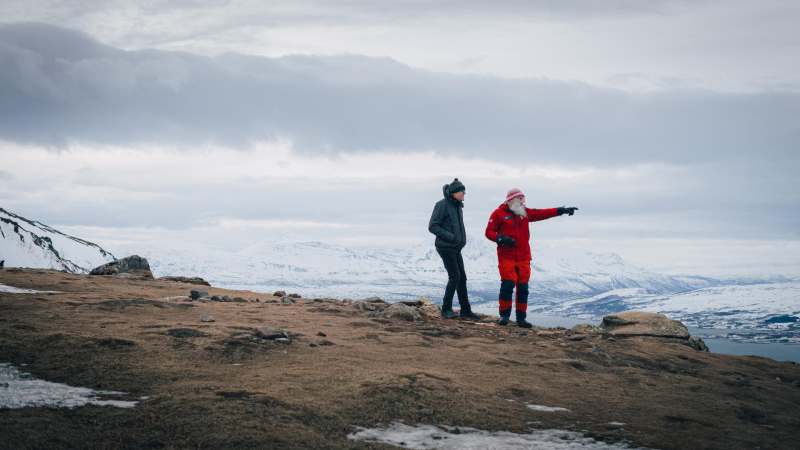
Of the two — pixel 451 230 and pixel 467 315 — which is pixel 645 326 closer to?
pixel 467 315

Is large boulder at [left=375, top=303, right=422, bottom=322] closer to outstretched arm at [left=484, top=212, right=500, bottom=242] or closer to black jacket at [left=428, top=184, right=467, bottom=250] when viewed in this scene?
black jacket at [left=428, top=184, right=467, bottom=250]

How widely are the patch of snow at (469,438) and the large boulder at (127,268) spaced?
726 inches

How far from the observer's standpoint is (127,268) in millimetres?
23953

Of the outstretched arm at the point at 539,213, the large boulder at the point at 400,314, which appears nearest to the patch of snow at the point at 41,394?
the large boulder at the point at 400,314

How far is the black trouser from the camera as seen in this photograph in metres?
14.6

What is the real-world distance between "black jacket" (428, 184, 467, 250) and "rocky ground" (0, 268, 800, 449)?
2514mm

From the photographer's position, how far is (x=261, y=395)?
21.6ft

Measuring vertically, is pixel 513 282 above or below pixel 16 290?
above

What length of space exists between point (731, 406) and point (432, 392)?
4.90m

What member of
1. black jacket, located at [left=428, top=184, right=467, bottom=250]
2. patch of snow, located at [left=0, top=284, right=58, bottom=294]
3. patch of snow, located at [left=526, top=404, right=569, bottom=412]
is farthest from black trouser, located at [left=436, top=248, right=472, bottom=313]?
patch of snow, located at [left=0, top=284, right=58, bottom=294]

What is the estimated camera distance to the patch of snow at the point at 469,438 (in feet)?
19.1

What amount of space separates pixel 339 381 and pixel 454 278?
7412 millimetres

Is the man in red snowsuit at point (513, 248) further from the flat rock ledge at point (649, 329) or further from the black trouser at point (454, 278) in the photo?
the flat rock ledge at point (649, 329)

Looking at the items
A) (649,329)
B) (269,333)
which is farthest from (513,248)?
(269,333)
